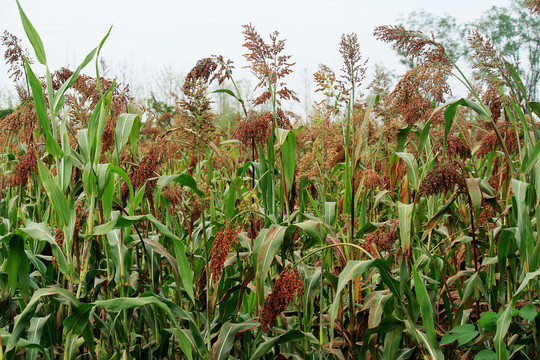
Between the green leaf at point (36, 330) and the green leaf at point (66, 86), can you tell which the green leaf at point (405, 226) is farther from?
the green leaf at point (36, 330)

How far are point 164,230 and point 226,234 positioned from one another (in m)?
0.24

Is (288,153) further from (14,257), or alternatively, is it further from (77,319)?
(14,257)

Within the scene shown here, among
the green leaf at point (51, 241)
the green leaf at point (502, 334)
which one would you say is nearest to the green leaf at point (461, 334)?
the green leaf at point (502, 334)

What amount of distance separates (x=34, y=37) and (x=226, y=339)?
141cm

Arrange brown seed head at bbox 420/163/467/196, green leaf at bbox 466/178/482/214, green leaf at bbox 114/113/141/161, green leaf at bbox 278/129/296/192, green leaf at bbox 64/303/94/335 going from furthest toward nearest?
green leaf at bbox 278/129/296/192 < green leaf at bbox 114/113/141/161 < green leaf at bbox 466/178/482/214 < brown seed head at bbox 420/163/467/196 < green leaf at bbox 64/303/94/335

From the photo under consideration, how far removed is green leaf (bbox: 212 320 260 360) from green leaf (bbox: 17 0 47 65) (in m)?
1.30

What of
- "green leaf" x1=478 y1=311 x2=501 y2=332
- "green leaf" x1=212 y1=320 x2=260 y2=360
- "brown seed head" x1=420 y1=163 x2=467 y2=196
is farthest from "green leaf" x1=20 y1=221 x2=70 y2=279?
"green leaf" x1=478 y1=311 x2=501 y2=332

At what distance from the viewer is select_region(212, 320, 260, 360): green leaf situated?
76.4 inches

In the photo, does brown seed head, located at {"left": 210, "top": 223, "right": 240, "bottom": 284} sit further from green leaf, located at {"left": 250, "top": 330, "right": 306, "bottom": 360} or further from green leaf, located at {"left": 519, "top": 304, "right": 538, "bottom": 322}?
green leaf, located at {"left": 519, "top": 304, "right": 538, "bottom": 322}

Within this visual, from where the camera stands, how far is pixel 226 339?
1.96m

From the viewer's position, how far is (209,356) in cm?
194

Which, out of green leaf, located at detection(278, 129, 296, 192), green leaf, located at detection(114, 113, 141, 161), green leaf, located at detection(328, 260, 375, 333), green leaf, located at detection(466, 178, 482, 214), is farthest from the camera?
green leaf, located at detection(278, 129, 296, 192)

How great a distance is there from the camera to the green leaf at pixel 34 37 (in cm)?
163

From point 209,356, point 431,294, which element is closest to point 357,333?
point 431,294
